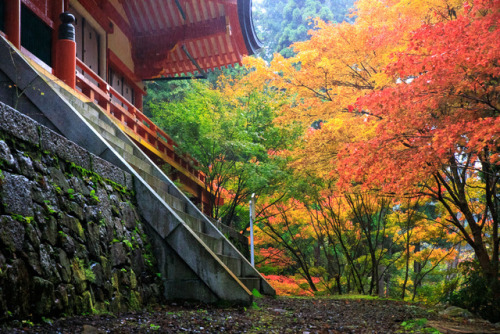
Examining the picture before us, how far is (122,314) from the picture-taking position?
4.62 metres

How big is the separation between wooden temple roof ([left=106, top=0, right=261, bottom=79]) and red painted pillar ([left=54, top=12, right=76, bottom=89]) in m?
3.64

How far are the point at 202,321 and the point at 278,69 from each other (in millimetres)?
7230

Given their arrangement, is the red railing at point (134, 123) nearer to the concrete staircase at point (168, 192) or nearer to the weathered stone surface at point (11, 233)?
the concrete staircase at point (168, 192)

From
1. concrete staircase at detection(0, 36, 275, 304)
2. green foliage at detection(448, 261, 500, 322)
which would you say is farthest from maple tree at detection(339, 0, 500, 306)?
concrete staircase at detection(0, 36, 275, 304)

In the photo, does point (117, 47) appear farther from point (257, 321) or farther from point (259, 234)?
point (257, 321)

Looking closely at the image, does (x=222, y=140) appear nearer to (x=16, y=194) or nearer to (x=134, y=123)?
(x=134, y=123)

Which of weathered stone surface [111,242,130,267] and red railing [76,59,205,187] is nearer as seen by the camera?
weathered stone surface [111,242,130,267]

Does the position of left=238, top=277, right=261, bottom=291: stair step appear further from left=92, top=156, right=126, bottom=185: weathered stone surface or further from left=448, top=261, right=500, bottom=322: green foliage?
left=448, top=261, right=500, bottom=322: green foliage

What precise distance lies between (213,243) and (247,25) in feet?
20.7

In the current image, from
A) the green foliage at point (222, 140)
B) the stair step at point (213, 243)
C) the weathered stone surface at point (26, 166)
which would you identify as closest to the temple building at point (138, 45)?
the green foliage at point (222, 140)

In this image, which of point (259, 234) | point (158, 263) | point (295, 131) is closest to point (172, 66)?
point (295, 131)

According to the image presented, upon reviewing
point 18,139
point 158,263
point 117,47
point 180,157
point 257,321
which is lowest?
point 257,321

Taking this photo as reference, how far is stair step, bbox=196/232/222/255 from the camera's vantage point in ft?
24.3

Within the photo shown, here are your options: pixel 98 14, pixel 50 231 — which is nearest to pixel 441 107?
pixel 50 231
